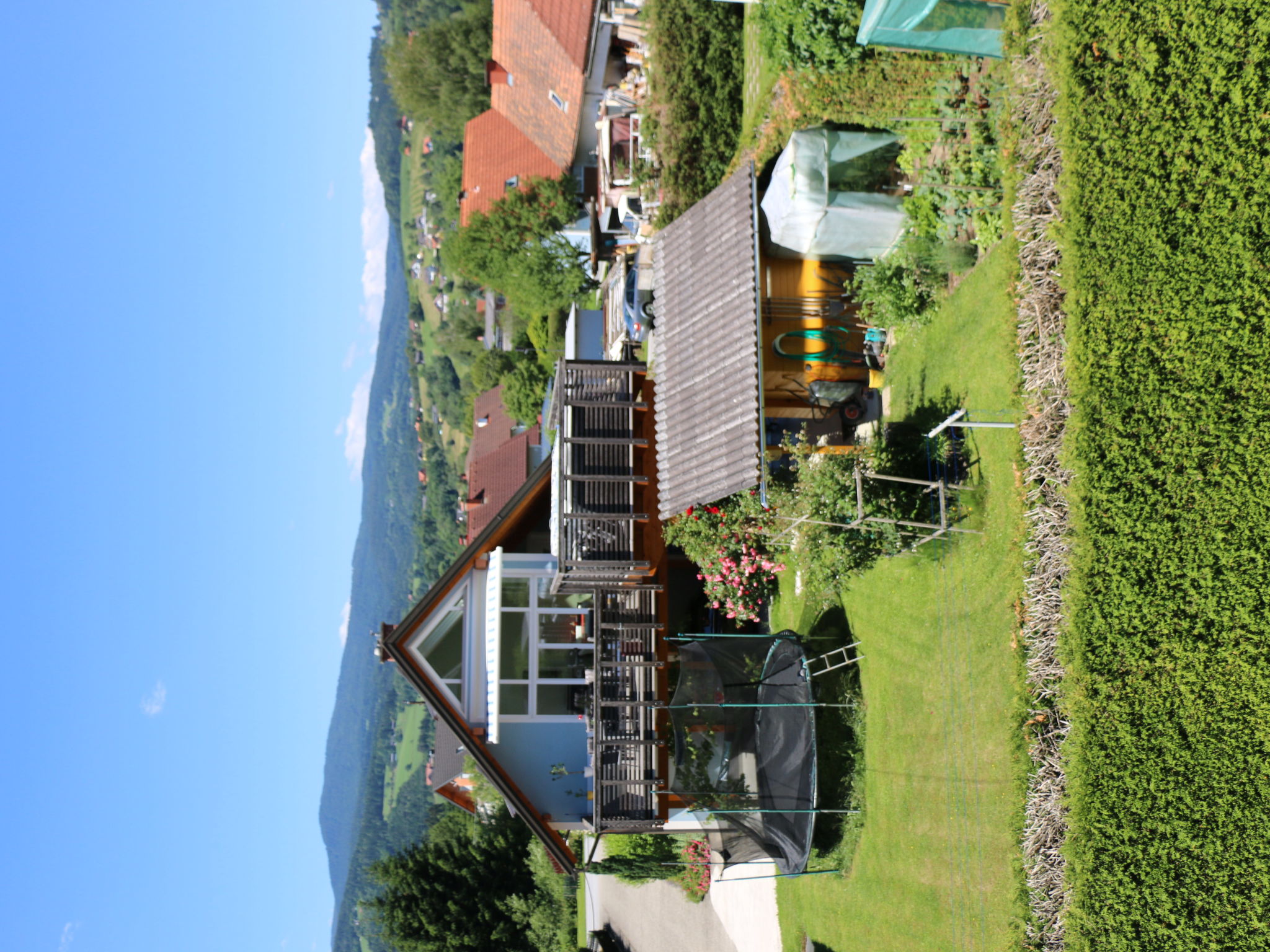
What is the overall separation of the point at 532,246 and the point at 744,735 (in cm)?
2405

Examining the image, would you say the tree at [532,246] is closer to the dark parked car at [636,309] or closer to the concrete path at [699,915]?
the dark parked car at [636,309]

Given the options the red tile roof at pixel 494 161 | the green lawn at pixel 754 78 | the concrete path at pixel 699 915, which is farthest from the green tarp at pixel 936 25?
the red tile roof at pixel 494 161

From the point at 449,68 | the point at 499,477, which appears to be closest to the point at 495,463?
the point at 499,477

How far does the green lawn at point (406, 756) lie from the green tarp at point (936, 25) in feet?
341

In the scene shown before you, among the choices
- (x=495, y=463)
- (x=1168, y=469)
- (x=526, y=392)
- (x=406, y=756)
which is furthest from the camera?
(x=406, y=756)

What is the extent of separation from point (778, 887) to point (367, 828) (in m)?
110

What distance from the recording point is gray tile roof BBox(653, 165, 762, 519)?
13.6m

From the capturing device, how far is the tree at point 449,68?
181 ft

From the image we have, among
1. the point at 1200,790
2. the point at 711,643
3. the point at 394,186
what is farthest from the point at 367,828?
the point at 1200,790

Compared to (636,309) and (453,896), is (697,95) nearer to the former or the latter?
(636,309)

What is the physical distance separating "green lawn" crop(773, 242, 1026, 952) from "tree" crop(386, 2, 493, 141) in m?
48.0

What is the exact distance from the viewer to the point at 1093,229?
9.88m

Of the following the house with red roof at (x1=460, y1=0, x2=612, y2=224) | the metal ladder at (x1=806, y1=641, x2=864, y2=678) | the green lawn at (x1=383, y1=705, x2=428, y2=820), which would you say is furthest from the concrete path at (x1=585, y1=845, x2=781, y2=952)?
the green lawn at (x1=383, y1=705, x2=428, y2=820)

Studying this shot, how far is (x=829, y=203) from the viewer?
13.5 metres
